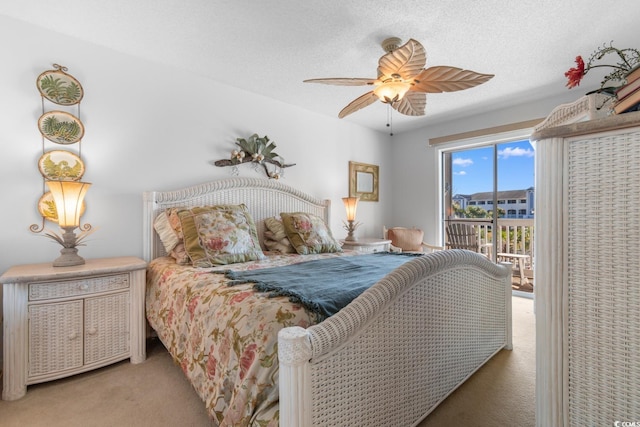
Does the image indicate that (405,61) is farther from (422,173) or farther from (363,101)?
(422,173)

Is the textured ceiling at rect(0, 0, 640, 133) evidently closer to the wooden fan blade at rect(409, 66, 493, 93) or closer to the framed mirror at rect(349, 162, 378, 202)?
the wooden fan blade at rect(409, 66, 493, 93)

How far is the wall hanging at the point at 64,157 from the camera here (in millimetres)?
1936

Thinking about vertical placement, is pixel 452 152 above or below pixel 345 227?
above

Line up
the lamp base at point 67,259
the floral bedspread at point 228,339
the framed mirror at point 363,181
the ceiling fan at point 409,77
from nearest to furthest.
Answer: the floral bedspread at point 228,339 → the ceiling fan at point 409,77 → the lamp base at point 67,259 → the framed mirror at point 363,181

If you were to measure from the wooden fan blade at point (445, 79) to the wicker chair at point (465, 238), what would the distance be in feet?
8.32

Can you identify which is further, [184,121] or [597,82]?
[597,82]

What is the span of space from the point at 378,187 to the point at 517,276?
8.36ft

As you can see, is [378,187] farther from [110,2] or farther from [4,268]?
[4,268]

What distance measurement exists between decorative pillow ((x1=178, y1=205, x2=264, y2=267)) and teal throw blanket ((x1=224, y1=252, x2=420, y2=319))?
392 millimetres

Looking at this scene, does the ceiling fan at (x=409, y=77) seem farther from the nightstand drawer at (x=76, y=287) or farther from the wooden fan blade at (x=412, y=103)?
the nightstand drawer at (x=76, y=287)

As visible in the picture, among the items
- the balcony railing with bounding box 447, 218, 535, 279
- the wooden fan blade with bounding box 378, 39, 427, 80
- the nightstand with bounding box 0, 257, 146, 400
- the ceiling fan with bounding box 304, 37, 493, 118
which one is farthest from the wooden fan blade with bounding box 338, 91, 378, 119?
the balcony railing with bounding box 447, 218, 535, 279

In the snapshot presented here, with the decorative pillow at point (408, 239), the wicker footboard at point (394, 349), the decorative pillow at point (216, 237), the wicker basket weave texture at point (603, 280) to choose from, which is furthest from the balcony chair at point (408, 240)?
the wicker basket weave texture at point (603, 280)

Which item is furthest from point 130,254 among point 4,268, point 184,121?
point 184,121

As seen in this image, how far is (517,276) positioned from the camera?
4422mm
